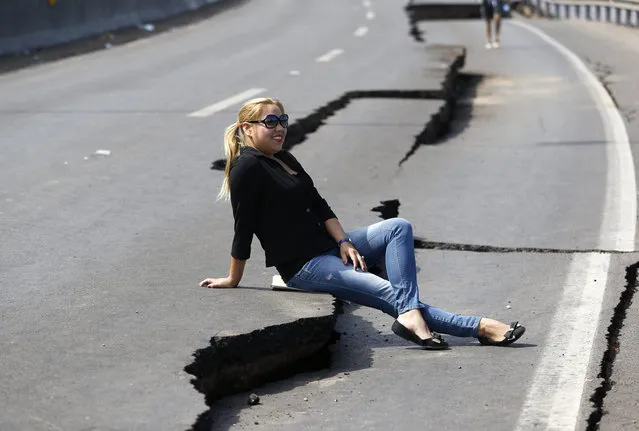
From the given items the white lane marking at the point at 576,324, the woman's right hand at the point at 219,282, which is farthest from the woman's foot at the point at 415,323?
the woman's right hand at the point at 219,282

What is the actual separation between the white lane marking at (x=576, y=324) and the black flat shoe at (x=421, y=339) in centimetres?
48

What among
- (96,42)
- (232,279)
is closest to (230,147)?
(232,279)

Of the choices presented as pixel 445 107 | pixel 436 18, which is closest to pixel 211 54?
pixel 445 107

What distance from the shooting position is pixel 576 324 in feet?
20.5

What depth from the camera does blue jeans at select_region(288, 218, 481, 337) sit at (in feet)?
19.9

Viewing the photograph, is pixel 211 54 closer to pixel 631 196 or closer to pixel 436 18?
pixel 631 196

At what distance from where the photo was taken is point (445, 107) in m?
14.9

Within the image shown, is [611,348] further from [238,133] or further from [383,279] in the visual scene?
[238,133]

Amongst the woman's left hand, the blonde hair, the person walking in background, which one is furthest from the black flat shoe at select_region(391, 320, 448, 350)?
the person walking in background

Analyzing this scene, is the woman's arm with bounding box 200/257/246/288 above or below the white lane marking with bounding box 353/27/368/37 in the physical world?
above

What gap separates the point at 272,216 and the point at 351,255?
447mm

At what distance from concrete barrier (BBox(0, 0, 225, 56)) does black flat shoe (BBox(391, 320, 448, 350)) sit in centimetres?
1619

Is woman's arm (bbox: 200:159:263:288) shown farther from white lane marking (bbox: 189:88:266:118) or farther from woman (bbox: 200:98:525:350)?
white lane marking (bbox: 189:88:266:118)

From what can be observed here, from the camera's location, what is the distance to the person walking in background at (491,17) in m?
27.3
